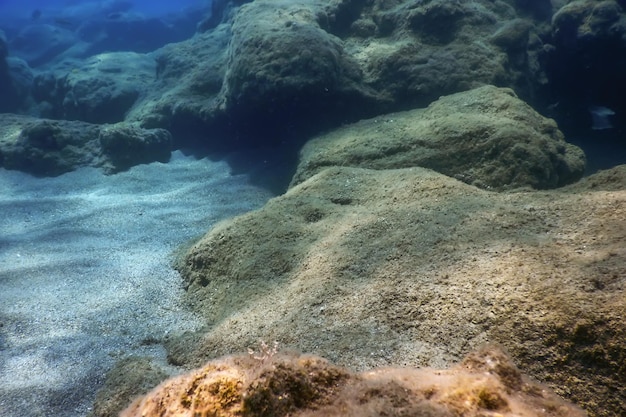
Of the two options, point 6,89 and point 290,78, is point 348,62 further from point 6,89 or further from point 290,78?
point 6,89

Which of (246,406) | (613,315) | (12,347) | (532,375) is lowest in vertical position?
(12,347)

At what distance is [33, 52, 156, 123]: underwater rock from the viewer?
443 inches

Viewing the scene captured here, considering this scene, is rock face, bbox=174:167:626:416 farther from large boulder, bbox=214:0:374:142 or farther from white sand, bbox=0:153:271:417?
large boulder, bbox=214:0:374:142

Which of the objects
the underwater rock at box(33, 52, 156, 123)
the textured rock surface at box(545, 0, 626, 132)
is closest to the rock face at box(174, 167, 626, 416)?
the textured rock surface at box(545, 0, 626, 132)

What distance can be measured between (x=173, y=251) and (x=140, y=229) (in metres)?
0.99

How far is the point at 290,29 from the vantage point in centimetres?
710

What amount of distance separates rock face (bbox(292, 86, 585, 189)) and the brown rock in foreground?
11.0 ft

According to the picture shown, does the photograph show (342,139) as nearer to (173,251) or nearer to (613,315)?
(173,251)

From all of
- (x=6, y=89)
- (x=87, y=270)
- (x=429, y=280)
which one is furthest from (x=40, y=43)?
(x=429, y=280)

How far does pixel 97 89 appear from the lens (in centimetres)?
1148

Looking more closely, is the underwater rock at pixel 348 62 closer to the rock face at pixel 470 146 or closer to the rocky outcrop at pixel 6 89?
the rock face at pixel 470 146

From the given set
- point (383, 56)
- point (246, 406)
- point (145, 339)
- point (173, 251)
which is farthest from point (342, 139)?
point (246, 406)

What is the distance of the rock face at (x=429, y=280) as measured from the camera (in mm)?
1961

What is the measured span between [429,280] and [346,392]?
1.34m
